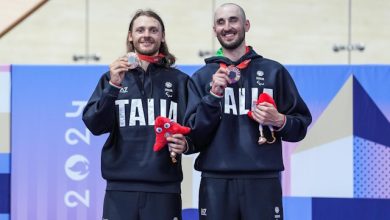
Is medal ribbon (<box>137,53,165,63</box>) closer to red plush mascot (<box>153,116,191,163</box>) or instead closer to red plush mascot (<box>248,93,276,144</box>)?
red plush mascot (<box>153,116,191,163</box>)

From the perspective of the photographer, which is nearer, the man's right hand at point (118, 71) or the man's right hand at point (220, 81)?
the man's right hand at point (220, 81)

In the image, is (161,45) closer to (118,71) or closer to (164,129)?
(118,71)

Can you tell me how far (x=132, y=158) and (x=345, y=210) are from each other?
200 centimetres

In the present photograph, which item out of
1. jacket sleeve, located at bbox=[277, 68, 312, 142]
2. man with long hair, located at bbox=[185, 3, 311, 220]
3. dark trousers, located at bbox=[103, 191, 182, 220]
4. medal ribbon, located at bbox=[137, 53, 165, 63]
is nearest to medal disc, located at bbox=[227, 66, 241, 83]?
man with long hair, located at bbox=[185, 3, 311, 220]

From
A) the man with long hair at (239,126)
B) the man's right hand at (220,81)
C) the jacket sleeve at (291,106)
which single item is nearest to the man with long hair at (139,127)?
the man with long hair at (239,126)

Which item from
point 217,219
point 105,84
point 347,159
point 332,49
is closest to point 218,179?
point 217,219

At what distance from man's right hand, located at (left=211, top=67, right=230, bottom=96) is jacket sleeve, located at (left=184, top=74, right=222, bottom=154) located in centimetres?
4

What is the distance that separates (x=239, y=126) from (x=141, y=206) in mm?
672

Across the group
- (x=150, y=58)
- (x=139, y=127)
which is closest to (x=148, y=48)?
(x=150, y=58)

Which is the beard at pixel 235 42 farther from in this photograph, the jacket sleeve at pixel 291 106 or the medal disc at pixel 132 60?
the medal disc at pixel 132 60

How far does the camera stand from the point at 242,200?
386cm

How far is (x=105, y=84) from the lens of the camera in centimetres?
407

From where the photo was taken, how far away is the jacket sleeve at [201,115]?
12.5 feet

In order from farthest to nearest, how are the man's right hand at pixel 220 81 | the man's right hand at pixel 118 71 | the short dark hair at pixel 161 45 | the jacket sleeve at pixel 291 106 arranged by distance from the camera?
the short dark hair at pixel 161 45 < the jacket sleeve at pixel 291 106 < the man's right hand at pixel 118 71 < the man's right hand at pixel 220 81
